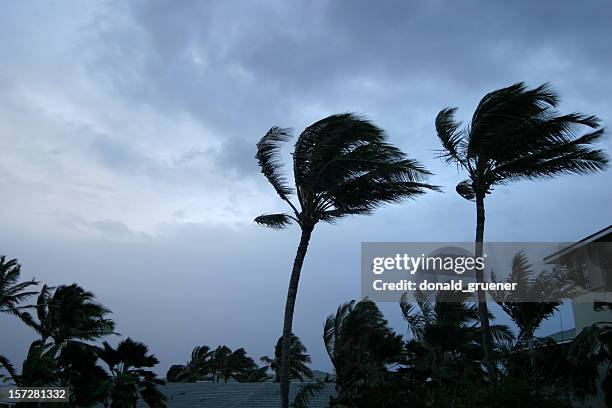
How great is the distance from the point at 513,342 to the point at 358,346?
9711 mm

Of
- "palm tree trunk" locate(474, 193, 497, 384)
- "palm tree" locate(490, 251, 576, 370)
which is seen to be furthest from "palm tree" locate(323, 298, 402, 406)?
"palm tree trunk" locate(474, 193, 497, 384)

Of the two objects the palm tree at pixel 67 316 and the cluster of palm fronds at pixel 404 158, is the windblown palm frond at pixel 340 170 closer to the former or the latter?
the cluster of palm fronds at pixel 404 158

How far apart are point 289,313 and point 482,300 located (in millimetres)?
5392

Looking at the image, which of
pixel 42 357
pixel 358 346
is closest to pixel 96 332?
pixel 42 357

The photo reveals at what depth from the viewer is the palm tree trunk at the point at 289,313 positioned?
13.9 meters

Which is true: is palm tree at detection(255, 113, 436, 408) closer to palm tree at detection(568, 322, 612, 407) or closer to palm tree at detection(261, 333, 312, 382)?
palm tree at detection(568, 322, 612, 407)

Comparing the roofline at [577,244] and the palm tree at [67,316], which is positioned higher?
the roofline at [577,244]

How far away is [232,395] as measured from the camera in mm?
28719

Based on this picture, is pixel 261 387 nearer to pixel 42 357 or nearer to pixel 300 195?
pixel 42 357

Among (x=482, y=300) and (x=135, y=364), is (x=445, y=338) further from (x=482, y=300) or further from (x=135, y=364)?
(x=135, y=364)

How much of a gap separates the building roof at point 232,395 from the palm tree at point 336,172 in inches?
573

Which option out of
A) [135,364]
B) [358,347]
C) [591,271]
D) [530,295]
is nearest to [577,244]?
[591,271]

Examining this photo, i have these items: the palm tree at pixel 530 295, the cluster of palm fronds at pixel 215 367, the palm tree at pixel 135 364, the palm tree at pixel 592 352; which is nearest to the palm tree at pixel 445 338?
the palm tree at pixel 530 295

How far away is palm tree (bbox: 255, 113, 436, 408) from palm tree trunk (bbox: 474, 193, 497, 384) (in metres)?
1.60
